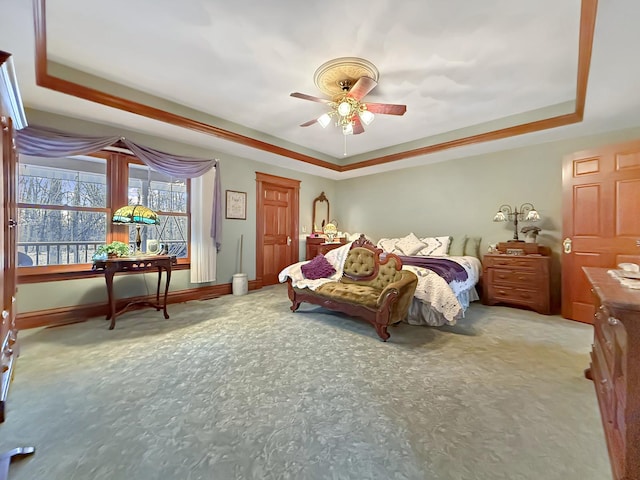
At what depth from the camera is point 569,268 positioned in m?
3.46

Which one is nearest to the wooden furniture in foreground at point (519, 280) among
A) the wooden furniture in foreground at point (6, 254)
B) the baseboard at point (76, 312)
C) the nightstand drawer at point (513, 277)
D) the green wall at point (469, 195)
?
the nightstand drawer at point (513, 277)

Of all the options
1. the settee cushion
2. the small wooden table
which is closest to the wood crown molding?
the small wooden table

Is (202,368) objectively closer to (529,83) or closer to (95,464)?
(95,464)

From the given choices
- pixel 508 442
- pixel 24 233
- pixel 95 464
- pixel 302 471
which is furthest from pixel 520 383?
pixel 24 233

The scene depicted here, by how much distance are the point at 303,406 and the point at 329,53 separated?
302cm

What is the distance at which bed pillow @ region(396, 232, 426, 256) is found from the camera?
508cm

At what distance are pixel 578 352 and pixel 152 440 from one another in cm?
350

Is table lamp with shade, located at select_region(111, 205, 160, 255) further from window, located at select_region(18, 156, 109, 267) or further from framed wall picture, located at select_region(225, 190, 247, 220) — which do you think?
framed wall picture, located at select_region(225, 190, 247, 220)

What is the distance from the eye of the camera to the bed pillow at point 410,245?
5.08 m

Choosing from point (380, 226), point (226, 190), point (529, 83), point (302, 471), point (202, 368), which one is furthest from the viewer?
point (380, 226)

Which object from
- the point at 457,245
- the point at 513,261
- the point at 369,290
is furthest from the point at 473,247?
the point at 369,290

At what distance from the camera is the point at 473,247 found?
4906mm

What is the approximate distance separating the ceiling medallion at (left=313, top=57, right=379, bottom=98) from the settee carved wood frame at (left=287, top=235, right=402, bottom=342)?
75.0 inches

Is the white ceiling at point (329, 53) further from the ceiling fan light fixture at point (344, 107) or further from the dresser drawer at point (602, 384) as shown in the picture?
the dresser drawer at point (602, 384)
